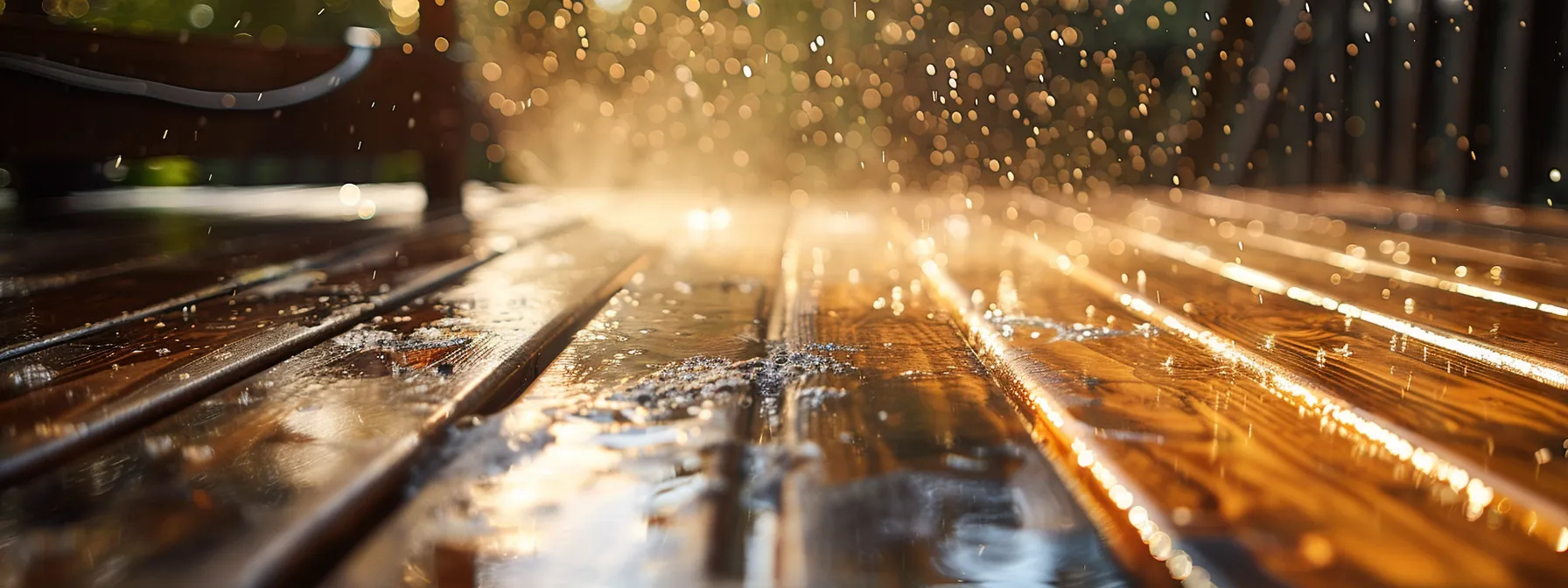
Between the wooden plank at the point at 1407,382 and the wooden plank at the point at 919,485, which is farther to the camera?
the wooden plank at the point at 1407,382

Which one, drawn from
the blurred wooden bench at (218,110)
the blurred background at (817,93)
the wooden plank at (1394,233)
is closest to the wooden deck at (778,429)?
the wooden plank at (1394,233)

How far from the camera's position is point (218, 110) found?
2.45 m

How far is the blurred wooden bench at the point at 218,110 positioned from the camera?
214 centimetres

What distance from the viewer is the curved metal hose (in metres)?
2.14

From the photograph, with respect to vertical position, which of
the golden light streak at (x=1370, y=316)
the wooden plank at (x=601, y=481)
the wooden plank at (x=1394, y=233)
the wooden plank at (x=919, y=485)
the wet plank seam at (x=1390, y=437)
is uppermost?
the wooden plank at (x=601, y=481)

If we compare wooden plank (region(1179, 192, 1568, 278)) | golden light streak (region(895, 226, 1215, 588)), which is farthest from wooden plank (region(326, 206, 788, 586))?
wooden plank (region(1179, 192, 1568, 278))

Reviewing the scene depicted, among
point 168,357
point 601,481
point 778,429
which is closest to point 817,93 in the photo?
point 168,357

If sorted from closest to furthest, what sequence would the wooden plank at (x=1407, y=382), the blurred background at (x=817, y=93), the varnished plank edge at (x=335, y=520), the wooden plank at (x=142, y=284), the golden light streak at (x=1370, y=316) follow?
the varnished plank edge at (x=335, y=520) → the wooden plank at (x=1407, y=382) → the golden light streak at (x=1370, y=316) → the wooden plank at (x=142, y=284) → the blurred background at (x=817, y=93)

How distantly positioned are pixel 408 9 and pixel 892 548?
6232mm

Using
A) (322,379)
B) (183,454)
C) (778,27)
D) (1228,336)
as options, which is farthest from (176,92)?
(778,27)

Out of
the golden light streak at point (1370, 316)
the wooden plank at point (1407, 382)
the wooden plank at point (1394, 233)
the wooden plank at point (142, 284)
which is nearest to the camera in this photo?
the wooden plank at point (1407, 382)

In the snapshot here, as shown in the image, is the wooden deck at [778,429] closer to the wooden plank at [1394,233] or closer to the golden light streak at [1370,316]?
the golden light streak at [1370,316]

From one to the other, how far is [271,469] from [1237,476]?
1.59 feet

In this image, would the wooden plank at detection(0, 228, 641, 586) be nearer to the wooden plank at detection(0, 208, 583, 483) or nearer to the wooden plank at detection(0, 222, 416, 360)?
the wooden plank at detection(0, 208, 583, 483)
